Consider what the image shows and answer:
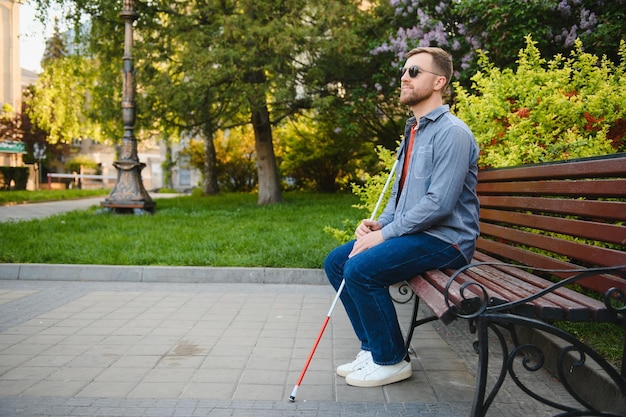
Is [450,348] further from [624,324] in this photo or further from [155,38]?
[155,38]

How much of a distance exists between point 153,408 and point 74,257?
15.1ft

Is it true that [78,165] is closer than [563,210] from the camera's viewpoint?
No

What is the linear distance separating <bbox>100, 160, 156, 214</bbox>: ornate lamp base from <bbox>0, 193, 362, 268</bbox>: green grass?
2.72ft

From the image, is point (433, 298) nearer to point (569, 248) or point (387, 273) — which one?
point (387, 273)

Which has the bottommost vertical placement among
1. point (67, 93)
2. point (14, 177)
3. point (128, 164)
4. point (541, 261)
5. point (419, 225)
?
point (541, 261)

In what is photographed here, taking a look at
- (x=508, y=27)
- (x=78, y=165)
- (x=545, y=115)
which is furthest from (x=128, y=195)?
(x=78, y=165)

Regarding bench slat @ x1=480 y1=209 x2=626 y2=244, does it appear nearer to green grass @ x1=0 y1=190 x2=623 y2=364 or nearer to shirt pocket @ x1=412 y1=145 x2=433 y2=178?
shirt pocket @ x1=412 y1=145 x2=433 y2=178

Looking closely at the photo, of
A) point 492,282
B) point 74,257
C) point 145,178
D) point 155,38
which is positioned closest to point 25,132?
point 145,178

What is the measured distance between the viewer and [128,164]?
43.9 feet

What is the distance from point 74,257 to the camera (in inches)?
278

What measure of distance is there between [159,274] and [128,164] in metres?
7.44

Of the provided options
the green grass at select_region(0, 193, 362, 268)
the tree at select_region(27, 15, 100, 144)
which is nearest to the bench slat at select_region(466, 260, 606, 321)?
the green grass at select_region(0, 193, 362, 268)

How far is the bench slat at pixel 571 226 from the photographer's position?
2570 millimetres

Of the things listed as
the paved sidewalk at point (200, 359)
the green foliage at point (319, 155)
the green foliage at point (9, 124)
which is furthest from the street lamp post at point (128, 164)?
the green foliage at point (9, 124)
